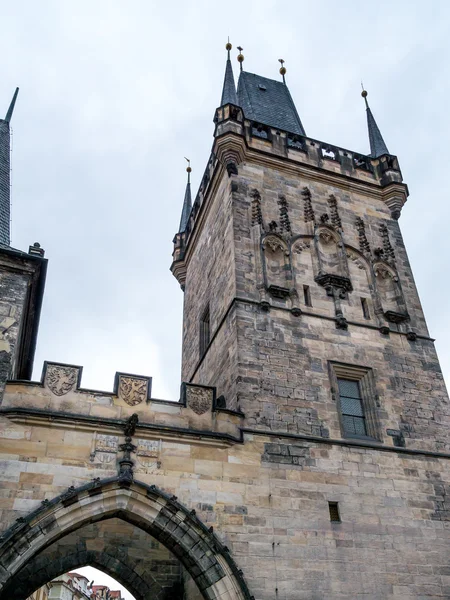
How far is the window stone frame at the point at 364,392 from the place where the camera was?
34.7ft

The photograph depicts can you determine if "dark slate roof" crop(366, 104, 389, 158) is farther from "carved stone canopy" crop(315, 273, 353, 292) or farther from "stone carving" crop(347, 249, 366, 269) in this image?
"carved stone canopy" crop(315, 273, 353, 292)

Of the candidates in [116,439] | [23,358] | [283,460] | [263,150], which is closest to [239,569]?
[283,460]

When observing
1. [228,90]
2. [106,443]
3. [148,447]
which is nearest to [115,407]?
[106,443]

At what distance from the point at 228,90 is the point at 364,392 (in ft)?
30.0

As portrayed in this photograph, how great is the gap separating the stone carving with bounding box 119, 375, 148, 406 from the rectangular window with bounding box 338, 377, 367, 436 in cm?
386

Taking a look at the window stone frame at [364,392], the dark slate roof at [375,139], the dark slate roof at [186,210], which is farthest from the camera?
the dark slate roof at [186,210]

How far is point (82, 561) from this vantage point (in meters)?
10.5

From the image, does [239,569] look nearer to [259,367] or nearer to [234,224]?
[259,367]

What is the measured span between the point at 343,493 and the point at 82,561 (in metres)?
5.04

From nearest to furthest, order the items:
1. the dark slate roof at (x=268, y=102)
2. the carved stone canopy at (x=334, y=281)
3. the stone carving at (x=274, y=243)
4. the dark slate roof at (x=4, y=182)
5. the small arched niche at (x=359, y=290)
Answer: the dark slate roof at (x=4, y=182) < the small arched niche at (x=359, y=290) < the carved stone canopy at (x=334, y=281) < the stone carving at (x=274, y=243) < the dark slate roof at (x=268, y=102)

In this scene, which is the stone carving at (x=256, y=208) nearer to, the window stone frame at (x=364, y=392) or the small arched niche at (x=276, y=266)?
the small arched niche at (x=276, y=266)

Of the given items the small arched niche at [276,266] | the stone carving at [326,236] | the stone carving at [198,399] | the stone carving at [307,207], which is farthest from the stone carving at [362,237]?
the stone carving at [198,399]

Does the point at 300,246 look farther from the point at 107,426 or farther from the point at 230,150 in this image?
the point at 107,426

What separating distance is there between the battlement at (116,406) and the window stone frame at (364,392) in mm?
2150
